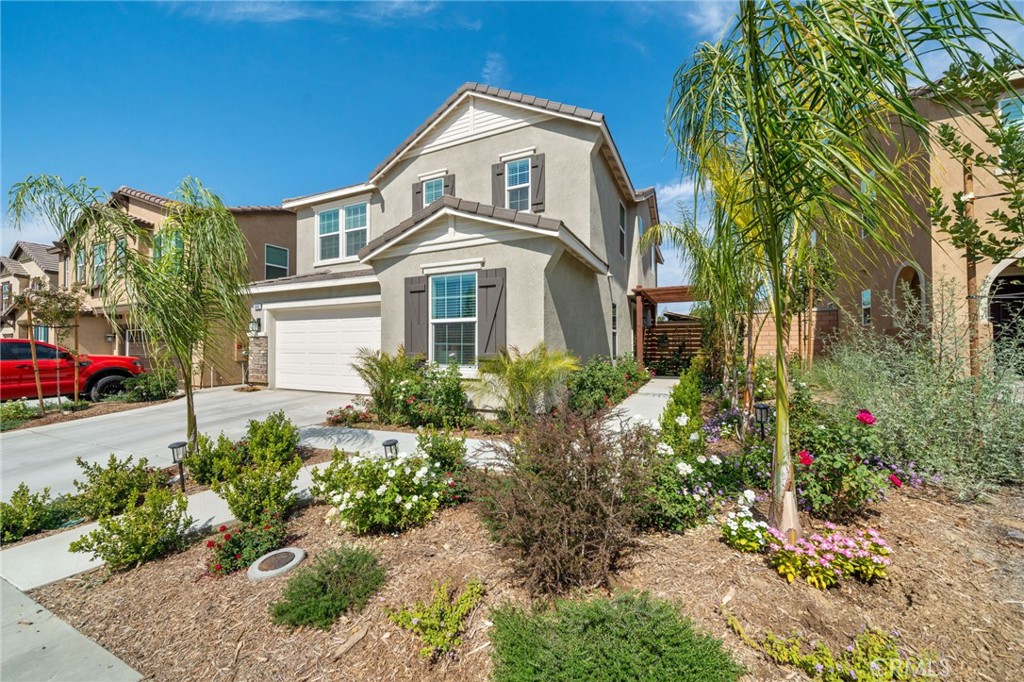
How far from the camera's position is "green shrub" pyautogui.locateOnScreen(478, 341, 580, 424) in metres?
6.57

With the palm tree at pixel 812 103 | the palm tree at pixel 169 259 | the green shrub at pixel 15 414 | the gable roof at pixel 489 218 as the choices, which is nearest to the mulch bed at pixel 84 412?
the green shrub at pixel 15 414

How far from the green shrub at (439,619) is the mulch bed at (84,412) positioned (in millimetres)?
10895

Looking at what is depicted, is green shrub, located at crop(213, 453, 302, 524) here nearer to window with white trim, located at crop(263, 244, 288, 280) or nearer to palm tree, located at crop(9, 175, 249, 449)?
palm tree, located at crop(9, 175, 249, 449)

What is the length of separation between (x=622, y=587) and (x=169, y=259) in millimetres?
5988

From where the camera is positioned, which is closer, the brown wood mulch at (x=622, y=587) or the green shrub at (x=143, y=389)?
the brown wood mulch at (x=622, y=587)

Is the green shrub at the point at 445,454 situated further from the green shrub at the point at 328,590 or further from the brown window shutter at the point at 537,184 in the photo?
the brown window shutter at the point at 537,184

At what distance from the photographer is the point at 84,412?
9438 millimetres

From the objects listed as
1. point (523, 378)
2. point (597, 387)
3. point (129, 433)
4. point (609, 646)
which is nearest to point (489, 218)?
point (523, 378)

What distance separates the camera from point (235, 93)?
7344mm

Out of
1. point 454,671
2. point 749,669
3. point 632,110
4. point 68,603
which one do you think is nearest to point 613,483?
point 749,669

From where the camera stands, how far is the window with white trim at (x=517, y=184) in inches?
387

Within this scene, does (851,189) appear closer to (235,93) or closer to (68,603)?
(68,603)

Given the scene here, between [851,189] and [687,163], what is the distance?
124 centimetres

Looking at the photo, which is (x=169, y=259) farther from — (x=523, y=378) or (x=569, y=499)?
(x=569, y=499)
